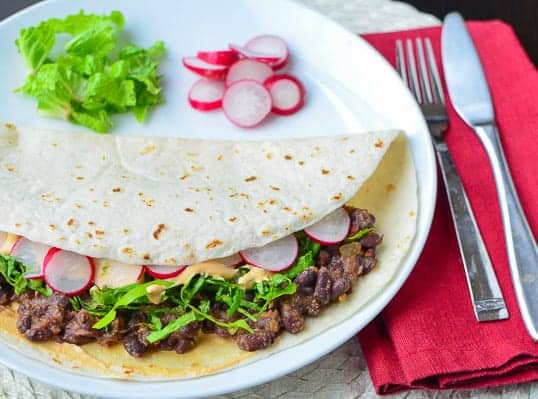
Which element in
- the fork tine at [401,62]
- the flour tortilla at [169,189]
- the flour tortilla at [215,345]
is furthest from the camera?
the fork tine at [401,62]

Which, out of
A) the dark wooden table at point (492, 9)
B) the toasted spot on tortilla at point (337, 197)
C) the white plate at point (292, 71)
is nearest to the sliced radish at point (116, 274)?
the white plate at point (292, 71)

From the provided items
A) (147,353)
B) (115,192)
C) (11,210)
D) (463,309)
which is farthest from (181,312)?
(463,309)

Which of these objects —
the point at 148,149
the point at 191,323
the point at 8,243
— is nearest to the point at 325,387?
the point at 191,323

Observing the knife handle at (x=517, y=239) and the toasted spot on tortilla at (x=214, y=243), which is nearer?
the toasted spot on tortilla at (x=214, y=243)

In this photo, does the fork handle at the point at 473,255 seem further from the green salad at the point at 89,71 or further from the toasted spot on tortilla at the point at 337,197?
the green salad at the point at 89,71

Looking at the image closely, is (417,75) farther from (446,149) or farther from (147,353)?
(147,353)

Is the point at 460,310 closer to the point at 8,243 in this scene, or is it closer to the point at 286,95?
the point at 286,95
